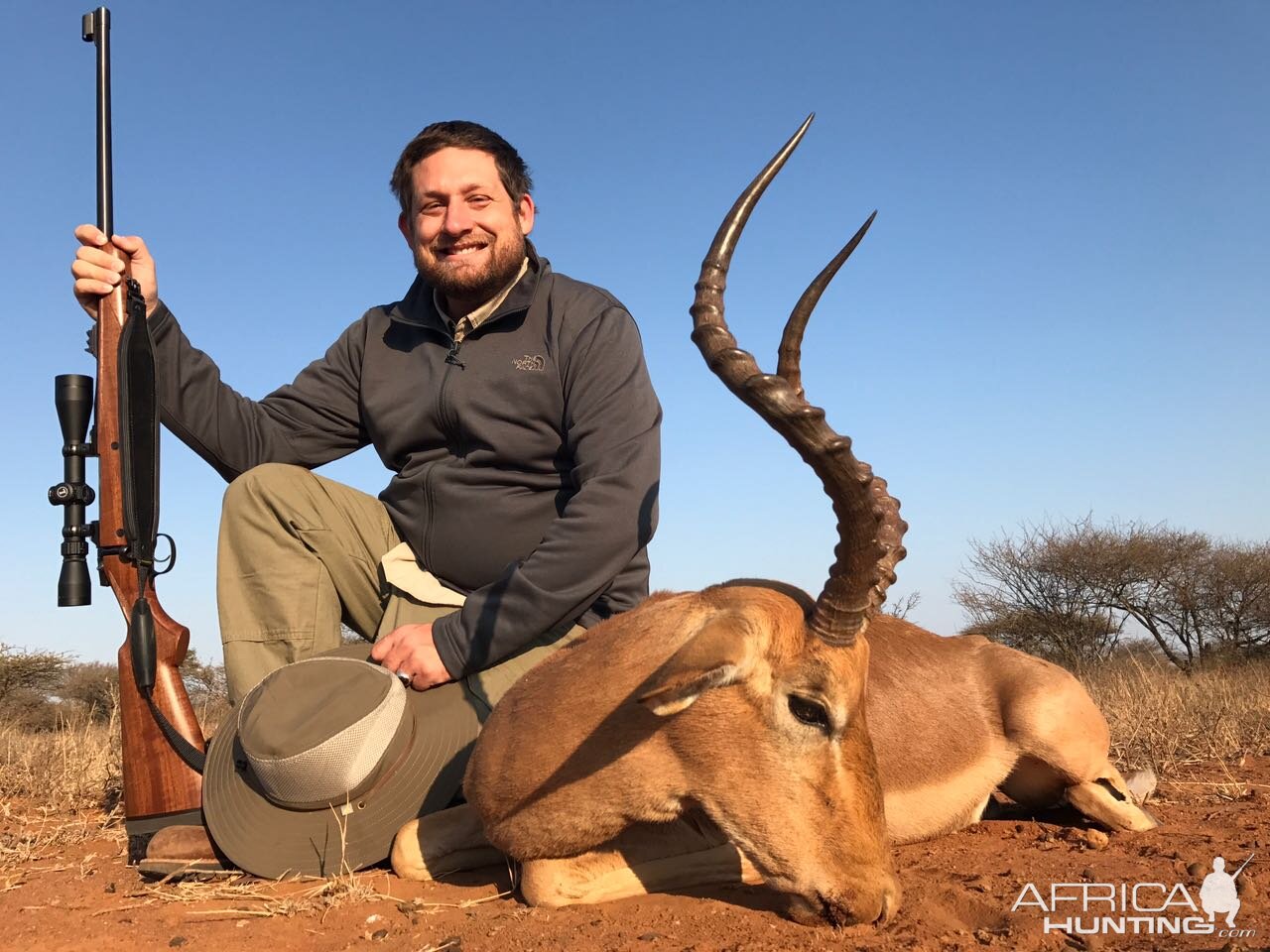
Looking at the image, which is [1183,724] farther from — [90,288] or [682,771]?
[90,288]

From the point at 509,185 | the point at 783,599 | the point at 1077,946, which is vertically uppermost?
the point at 509,185

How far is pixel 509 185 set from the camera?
5574 millimetres

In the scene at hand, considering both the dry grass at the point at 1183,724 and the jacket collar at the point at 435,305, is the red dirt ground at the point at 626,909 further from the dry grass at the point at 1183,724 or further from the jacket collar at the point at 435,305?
the jacket collar at the point at 435,305

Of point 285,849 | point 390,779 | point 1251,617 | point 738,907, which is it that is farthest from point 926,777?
point 1251,617

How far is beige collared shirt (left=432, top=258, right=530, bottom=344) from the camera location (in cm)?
518

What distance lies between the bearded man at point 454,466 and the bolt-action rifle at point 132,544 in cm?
24

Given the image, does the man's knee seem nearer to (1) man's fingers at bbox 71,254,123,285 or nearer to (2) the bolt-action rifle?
(2) the bolt-action rifle

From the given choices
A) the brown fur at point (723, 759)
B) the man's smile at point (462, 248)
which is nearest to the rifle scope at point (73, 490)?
the man's smile at point (462, 248)

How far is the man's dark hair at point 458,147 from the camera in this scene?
18.0ft

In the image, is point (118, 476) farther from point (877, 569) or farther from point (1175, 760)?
point (1175, 760)

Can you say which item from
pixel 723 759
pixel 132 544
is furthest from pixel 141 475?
pixel 723 759

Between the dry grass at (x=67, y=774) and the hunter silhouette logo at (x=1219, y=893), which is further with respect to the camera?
the dry grass at (x=67, y=774)

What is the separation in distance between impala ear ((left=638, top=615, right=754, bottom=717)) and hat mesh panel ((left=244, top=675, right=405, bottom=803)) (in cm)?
120

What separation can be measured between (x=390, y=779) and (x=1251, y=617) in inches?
A: 797
